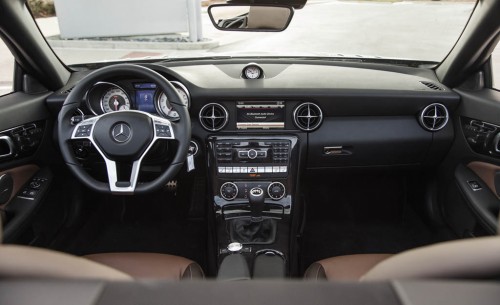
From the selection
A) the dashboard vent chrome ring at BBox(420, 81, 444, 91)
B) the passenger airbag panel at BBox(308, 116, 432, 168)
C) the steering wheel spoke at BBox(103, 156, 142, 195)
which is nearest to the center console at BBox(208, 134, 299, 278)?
the passenger airbag panel at BBox(308, 116, 432, 168)

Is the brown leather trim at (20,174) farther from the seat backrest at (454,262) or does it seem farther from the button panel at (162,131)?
the seat backrest at (454,262)

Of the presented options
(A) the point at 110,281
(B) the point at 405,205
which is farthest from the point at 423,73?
(A) the point at 110,281

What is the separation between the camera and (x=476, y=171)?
2.61 metres

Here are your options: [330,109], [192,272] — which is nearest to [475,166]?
[330,109]

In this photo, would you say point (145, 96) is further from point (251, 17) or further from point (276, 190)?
point (276, 190)

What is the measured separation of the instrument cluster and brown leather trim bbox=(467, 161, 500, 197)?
1.74m

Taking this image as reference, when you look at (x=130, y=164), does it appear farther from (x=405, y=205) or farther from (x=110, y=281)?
(x=405, y=205)

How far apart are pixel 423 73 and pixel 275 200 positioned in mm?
1278

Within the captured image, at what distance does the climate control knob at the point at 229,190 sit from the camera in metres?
2.66

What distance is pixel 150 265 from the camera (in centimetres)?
203

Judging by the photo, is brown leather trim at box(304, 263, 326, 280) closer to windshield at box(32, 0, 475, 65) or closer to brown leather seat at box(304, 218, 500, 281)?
brown leather seat at box(304, 218, 500, 281)

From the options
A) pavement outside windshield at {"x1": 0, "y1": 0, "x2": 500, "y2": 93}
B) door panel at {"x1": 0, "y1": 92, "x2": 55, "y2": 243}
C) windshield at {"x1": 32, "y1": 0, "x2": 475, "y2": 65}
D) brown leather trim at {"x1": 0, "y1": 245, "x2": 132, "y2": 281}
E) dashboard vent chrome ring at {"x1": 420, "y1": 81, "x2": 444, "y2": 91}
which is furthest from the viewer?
windshield at {"x1": 32, "y1": 0, "x2": 475, "y2": 65}

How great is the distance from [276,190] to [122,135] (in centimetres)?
105

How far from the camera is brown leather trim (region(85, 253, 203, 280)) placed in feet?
6.50
